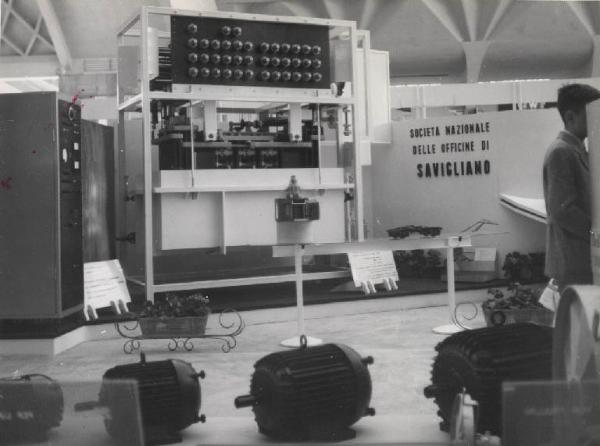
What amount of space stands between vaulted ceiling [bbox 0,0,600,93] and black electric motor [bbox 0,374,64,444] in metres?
16.7

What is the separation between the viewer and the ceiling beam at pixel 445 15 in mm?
18609

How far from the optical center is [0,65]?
19.0 m

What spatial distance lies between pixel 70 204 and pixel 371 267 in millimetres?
3349

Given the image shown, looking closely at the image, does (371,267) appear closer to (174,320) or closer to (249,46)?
(249,46)

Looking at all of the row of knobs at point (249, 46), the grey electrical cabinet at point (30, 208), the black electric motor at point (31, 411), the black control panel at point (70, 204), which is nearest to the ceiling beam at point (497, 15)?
the row of knobs at point (249, 46)

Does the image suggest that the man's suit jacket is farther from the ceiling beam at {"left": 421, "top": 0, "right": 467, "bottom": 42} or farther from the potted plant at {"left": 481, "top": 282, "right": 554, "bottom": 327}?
the ceiling beam at {"left": 421, "top": 0, "right": 467, "bottom": 42}

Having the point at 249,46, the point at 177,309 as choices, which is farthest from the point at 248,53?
the point at 177,309

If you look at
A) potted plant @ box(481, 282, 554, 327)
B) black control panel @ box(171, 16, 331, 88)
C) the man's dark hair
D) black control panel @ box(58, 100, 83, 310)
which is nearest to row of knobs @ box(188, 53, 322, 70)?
black control panel @ box(171, 16, 331, 88)

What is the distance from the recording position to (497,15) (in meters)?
18.7

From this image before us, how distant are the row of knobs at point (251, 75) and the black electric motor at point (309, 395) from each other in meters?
5.28

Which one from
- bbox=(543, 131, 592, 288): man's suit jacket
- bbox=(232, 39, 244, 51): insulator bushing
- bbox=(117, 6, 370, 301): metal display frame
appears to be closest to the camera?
bbox=(543, 131, 592, 288): man's suit jacket

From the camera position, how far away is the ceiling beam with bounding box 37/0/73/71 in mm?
17061

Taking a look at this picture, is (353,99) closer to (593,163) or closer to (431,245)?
(431,245)

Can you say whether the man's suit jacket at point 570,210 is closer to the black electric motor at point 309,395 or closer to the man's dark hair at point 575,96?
the man's dark hair at point 575,96
